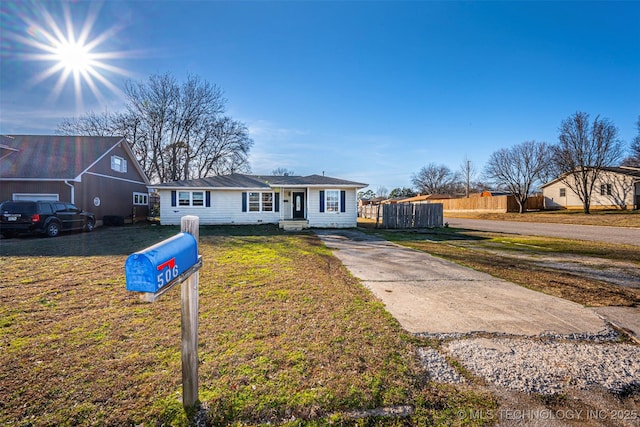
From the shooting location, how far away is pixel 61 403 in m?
1.90

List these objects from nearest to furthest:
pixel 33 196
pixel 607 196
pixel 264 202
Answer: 1. pixel 33 196
2. pixel 264 202
3. pixel 607 196

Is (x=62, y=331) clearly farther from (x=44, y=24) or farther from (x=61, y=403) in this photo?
(x=44, y=24)

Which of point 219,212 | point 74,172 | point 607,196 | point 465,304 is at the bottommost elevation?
point 465,304

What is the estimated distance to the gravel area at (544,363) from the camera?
83.0 inches

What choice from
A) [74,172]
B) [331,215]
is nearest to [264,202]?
[331,215]

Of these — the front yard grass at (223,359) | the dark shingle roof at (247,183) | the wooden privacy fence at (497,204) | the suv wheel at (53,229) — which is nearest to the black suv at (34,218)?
the suv wheel at (53,229)

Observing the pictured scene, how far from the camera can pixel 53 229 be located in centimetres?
1163

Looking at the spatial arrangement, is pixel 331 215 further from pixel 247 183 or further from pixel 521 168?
pixel 521 168

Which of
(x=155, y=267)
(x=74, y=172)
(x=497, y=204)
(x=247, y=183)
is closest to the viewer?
(x=155, y=267)

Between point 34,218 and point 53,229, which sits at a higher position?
point 34,218

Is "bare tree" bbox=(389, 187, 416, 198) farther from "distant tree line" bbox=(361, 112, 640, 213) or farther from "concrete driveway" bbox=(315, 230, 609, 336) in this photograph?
"concrete driveway" bbox=(315, 230, 609, 336)

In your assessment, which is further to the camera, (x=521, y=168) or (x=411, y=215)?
(x=521, y=168)

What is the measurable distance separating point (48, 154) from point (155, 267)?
21.9m

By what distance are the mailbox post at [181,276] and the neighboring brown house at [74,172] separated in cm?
1760
